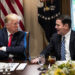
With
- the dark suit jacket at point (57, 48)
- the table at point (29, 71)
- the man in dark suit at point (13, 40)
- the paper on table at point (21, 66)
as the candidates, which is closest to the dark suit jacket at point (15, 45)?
the man in dark suit at point (13, 40)

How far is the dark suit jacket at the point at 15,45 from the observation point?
9.46 ft

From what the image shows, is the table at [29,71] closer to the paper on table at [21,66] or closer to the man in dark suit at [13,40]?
the paper on table at [21,66]

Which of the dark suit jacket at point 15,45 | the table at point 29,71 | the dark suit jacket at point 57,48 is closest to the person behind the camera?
the table at point 29,71

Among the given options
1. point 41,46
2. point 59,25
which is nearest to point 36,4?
point 41,46

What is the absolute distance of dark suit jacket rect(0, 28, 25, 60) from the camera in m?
2.88

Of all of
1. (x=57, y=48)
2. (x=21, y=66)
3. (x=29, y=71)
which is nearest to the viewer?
(x=29, y=71)

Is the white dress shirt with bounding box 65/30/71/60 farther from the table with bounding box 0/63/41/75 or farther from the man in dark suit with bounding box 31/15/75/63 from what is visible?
the table with bounding box 0/63/41/75

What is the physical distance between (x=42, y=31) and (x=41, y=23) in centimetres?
23

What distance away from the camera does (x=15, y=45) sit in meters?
3.09

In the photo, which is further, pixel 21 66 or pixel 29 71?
pixel 21 66

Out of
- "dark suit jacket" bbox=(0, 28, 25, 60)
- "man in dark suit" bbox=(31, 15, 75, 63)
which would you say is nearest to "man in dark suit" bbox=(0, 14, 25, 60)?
"dark suit jacket" bbox=(0, 28, 25, 60)

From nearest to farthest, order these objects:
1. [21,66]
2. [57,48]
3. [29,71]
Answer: [29,71]
[21,66]
[57,48]

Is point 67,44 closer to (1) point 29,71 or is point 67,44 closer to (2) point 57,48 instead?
(2) point 57,48

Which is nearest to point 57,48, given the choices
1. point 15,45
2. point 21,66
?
point 15,45
